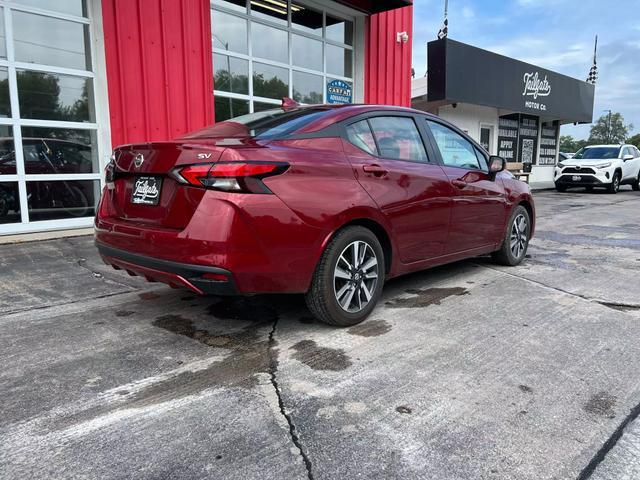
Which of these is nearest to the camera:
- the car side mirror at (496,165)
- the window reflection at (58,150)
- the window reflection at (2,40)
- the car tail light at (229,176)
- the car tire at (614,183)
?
the car tail light at (229,176)

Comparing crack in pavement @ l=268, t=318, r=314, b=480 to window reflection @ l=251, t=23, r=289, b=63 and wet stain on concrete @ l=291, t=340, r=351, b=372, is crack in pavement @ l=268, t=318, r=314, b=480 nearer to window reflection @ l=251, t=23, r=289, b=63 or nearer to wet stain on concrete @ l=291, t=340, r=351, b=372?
wet stain on concrete @ l=291, t=340, r=351, b=372

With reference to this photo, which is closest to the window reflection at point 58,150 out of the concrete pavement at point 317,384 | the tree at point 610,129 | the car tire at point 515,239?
the concrete pavement at point 317,384

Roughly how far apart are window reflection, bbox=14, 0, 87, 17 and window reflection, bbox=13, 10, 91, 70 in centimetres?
14

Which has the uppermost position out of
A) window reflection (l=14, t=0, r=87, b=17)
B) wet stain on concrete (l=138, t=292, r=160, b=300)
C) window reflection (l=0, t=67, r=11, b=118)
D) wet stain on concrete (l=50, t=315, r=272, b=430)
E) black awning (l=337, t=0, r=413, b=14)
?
black awning (l=337, t=0, r=413, b=14)

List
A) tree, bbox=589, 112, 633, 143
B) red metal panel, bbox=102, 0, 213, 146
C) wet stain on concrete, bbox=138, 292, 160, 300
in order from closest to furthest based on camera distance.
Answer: wet stain on concrete, bbox=138, 292, 160, 300, red metal panel, bbox=102, 0, 213, 146, tree, bbox=589, 112, 633, 143

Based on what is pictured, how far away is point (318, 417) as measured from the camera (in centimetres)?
244

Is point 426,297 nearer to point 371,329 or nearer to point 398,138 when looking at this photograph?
point 371,329

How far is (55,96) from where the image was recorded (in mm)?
7020

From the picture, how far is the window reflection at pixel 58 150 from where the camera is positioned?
6836 millimetres

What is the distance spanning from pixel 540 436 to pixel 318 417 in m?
1.04

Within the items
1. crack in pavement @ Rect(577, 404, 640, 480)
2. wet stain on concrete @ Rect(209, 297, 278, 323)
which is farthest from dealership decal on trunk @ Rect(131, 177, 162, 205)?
crack in pavement @ Rect(577, 404, 640, 480)

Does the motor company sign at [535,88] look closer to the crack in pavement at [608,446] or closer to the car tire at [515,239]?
the car tire at [515,239]

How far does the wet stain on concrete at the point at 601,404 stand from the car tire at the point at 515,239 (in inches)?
116

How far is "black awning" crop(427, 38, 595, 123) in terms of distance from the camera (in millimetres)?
14336
